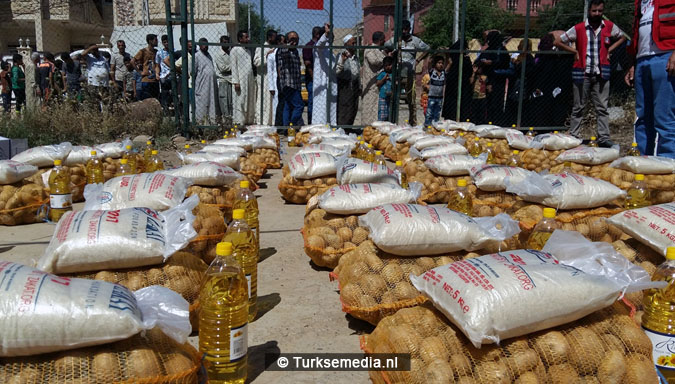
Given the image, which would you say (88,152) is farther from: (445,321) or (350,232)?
(445,321)

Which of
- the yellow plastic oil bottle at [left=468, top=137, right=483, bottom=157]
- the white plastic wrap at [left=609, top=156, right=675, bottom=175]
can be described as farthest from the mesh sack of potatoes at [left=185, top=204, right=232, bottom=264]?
the yellow plastic oil bottle at [left=468, top=137, right=483, bottom=157]

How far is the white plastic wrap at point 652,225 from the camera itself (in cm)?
239

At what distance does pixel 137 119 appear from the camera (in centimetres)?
930

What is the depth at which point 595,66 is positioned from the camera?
24.7ft

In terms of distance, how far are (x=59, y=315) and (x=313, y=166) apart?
3.20m

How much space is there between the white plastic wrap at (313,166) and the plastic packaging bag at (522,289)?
2669 millimetres

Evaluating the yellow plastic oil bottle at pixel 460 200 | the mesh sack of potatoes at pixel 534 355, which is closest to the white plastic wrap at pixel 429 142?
the yellow plastic oil bottle at pixel 460 200

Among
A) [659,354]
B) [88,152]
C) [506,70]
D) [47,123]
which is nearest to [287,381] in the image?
[659,354]

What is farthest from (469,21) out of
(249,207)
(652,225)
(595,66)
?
(652,225)

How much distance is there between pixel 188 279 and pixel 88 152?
3.41 meters

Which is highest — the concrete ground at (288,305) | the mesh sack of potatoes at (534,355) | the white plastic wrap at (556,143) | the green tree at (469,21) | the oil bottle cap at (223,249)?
the green tree at (469,21)

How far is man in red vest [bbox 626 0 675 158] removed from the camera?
513cm

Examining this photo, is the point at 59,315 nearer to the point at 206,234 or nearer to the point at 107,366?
the point at 107,366

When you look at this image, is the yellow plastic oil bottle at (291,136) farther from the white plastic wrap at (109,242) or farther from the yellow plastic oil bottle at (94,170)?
the white plastic wrap at (109,242)
